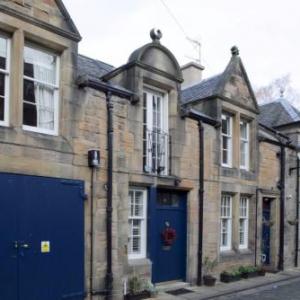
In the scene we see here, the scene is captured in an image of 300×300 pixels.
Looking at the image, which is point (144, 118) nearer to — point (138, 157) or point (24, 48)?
point (138, 157)

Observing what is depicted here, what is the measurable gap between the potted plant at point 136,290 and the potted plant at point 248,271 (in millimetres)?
4492

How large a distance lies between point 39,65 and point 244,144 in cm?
852

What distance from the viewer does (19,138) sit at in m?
8.60

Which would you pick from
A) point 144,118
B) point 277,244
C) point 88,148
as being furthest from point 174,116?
point 277,244

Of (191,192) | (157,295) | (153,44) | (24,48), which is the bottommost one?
(157,295)

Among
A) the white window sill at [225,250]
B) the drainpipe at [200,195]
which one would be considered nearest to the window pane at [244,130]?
the drainpipe at [200,195]

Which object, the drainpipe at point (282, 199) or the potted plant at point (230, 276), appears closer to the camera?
the potted plant at point (230, 276)

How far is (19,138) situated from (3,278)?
102 inches

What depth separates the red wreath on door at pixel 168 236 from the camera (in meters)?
12.0

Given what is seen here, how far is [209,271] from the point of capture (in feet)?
43.0

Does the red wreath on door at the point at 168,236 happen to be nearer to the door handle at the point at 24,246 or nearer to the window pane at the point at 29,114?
the door handle at the point at 24,246

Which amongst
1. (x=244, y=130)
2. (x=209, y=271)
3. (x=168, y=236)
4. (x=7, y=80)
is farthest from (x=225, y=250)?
(x=7, y=80)

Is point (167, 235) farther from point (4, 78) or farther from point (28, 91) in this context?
point (4, 78)

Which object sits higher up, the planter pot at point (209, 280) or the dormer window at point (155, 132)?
the dormer window at point (155, 132)
